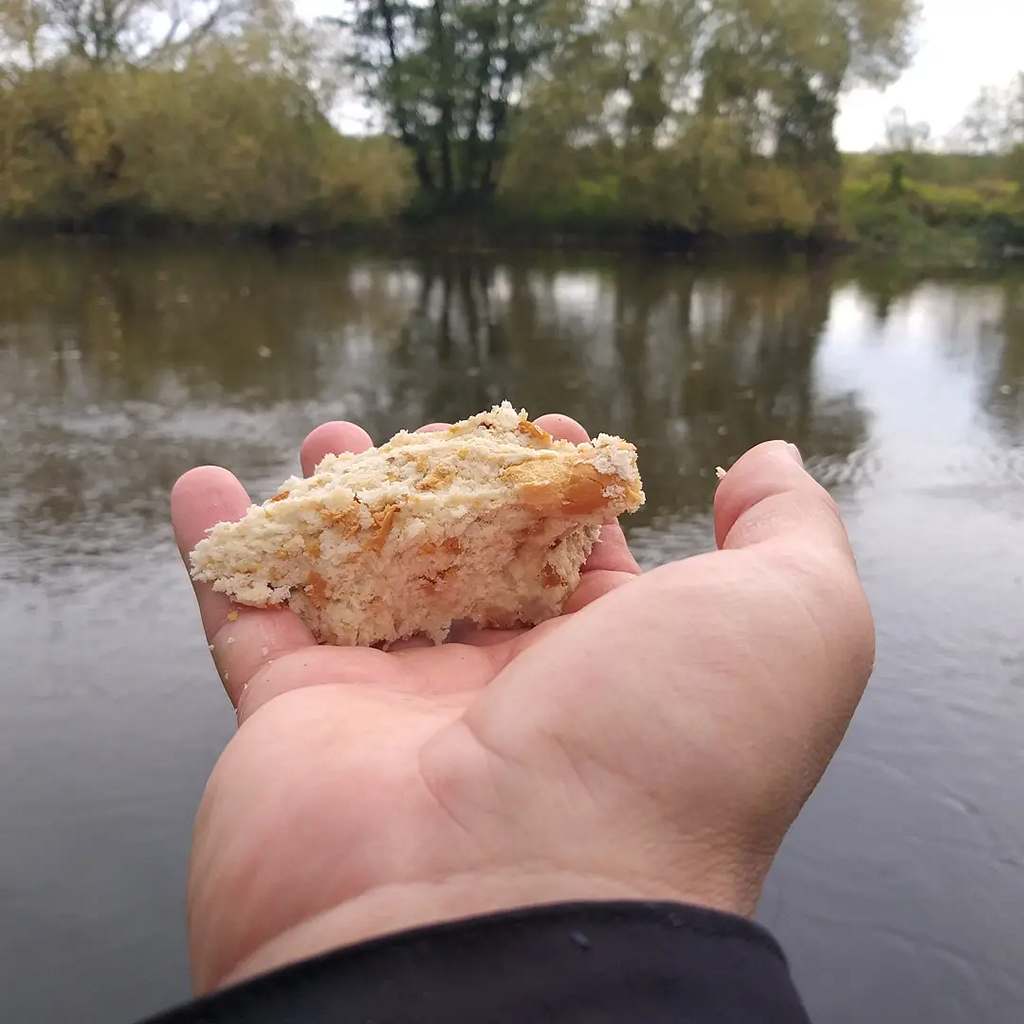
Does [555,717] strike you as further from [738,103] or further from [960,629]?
[738,103]

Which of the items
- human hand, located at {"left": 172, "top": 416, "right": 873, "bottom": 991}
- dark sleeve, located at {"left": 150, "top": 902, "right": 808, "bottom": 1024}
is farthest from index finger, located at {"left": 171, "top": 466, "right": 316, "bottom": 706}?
dark sleeve, located at {"left": 150, "top": 902, "right": 808, "bottom": 1024}

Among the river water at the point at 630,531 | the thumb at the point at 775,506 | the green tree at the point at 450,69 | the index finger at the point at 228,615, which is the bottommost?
the river water at the point at 630,531

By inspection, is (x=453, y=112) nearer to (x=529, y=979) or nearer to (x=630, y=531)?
(x=630, y=531)

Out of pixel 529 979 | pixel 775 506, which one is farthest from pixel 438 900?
pixel 775 506

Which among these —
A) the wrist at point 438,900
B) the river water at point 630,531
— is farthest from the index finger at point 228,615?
the river water at point 630,531

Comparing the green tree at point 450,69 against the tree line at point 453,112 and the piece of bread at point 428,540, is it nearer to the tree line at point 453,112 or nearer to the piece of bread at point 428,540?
the tree line at point 453,112

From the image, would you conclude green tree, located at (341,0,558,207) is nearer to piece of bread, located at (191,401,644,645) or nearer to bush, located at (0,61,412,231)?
bush, located at (0,61,412,231)

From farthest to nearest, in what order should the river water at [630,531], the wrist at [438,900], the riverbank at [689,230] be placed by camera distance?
the riverbank at [689,230]
the river water at [630,531]
the wrist at [438,900]
